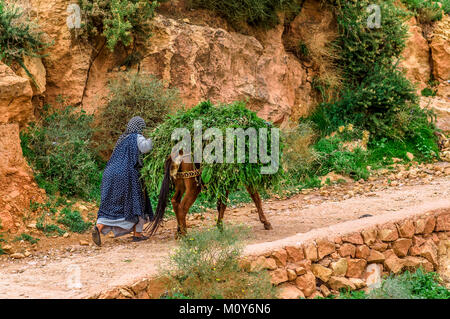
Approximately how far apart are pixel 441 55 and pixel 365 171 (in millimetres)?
5623

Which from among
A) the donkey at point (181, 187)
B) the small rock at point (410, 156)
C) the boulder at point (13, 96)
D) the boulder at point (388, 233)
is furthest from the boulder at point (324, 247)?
the small rock at point (410, 156)

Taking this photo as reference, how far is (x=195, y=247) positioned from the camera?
16.7 ft

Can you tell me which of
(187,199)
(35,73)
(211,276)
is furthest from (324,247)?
(35,73)

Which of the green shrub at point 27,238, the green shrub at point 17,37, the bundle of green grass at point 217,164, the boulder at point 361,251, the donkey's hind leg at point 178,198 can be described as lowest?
the green shrub at point 27,238

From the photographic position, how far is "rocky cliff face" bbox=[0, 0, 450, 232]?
8.56m

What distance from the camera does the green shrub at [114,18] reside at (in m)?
9.20

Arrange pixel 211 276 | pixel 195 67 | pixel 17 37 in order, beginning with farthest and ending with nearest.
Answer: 1. pixel 195 67
2. pixel 17 37
3. pixel 211 276

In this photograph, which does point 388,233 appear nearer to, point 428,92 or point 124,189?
point 124,189

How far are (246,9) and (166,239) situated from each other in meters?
5.94

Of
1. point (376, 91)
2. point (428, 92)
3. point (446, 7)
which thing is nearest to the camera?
point (376, 91)

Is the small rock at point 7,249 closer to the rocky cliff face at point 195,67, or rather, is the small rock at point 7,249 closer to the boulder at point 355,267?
the rocky cliff face at point 195,67

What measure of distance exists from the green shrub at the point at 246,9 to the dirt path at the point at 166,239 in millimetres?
4112

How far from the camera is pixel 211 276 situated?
4824 mm
